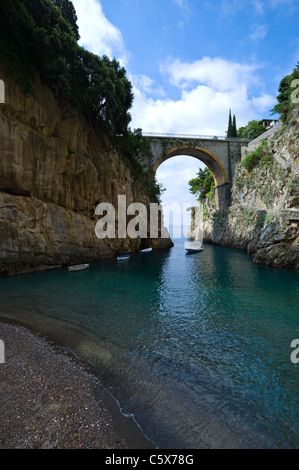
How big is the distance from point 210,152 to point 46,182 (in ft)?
106

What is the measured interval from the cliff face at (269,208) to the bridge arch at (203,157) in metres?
3.18

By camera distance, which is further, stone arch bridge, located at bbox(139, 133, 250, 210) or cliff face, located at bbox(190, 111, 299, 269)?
stone arch bridge, located at bbox(139, 133, 250, 210)

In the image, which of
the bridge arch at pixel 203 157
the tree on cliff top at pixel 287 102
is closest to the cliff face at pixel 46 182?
the bridge arch at pixel 203 157

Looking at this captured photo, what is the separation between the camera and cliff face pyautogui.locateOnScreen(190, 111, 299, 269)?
18516 mm

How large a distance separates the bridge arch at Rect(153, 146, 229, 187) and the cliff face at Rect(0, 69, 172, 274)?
678 inches

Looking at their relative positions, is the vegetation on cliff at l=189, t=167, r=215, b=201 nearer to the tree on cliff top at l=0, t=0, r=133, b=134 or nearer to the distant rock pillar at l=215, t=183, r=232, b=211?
the distant rock pillar at l=215, t=183, r=232, b=211

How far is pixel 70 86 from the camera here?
59.6 feet

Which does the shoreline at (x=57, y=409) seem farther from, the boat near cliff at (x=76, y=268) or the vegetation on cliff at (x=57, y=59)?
the vegetation on cliff at (x=57, y=59)

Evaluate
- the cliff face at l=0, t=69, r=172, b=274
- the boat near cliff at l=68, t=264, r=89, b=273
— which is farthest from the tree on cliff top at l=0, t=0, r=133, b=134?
the boat near cliff at l=68, t=264, r=89, b=273

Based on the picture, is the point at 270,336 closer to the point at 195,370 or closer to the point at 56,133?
the point at 195,370

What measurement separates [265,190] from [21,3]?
30.0 metres

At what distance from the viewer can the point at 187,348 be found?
646cm

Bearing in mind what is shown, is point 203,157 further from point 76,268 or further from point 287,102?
point 76,268

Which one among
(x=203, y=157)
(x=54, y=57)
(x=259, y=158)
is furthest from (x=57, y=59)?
(x=203, y=157)
